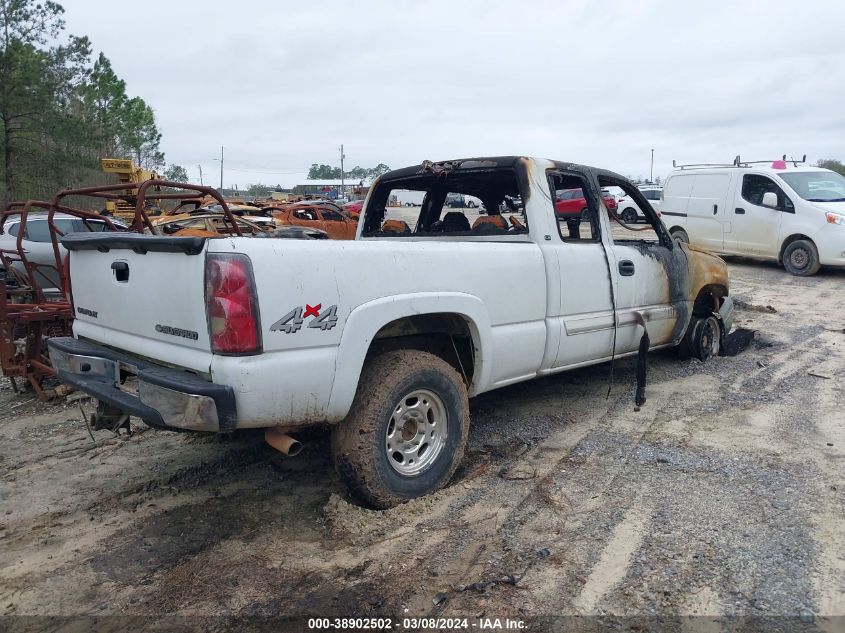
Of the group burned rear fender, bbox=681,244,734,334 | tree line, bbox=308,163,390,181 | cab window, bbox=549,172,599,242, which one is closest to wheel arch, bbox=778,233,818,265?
burned rear fender, bbox=681,244,734,334

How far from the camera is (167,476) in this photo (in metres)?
4.03

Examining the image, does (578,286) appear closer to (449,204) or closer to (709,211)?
(449,204)

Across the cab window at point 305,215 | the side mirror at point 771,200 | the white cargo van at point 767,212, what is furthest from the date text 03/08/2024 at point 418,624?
the cab window at point 305,215

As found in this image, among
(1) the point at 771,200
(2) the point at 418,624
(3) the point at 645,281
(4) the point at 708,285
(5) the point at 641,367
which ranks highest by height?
(1) the point at 771,200

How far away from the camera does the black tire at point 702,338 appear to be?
6316 millimetres

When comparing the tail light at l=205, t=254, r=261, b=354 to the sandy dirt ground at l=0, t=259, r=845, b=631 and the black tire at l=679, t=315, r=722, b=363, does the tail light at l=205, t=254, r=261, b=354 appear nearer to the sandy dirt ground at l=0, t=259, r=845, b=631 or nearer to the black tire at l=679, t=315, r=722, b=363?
the sandy dirt ground at l=0, t=259, r=845, b=631

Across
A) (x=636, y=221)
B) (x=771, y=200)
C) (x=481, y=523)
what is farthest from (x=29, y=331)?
(x=771, y=200)

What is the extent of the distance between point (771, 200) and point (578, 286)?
29.9 ft

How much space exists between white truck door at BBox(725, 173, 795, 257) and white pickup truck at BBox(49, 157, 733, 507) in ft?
27.1

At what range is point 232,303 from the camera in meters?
2.80

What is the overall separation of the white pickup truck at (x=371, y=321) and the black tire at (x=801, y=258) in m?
8.12

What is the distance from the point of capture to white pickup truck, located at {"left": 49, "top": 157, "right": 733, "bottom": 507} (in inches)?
113

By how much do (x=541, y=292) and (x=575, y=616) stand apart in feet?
7.04

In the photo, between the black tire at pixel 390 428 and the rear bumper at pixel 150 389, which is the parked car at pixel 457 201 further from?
the rear bumper at pixel 150 389
